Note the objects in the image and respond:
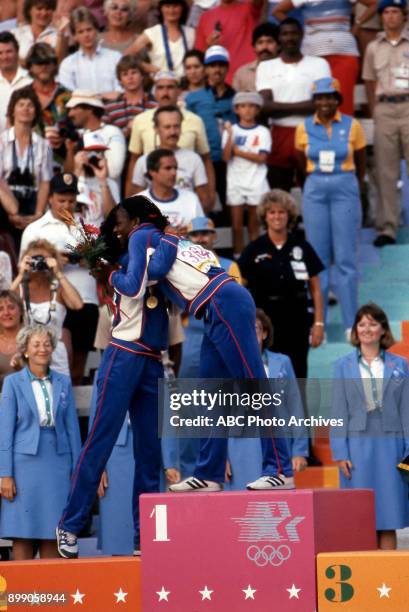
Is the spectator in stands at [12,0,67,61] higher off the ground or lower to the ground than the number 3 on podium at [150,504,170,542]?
higher

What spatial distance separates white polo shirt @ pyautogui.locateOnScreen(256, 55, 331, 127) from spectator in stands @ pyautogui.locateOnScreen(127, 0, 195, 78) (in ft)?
3.45

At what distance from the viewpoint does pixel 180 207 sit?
1260 cm

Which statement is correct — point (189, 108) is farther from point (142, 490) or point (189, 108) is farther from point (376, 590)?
point (376, 590)

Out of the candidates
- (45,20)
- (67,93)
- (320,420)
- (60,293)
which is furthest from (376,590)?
(45,20)

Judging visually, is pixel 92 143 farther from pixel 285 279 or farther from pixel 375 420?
pixel 375 420

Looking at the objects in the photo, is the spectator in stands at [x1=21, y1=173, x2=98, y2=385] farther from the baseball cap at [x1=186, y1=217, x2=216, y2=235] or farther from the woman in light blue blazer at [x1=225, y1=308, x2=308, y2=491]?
the woman in light blue blazer at [x1=225, y1=308, x2=308, y2=491]

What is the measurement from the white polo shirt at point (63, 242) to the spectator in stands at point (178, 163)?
1.17 meters

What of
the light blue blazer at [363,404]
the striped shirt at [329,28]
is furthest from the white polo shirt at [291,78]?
the light blue blazer at [363,404]

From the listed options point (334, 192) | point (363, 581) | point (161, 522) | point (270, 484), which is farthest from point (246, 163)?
point (363, 581)

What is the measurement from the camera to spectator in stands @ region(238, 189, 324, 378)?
1185 centimetres

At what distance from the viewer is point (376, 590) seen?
8.72 meters

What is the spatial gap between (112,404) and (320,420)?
1.21 metres

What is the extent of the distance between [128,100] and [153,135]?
794mm

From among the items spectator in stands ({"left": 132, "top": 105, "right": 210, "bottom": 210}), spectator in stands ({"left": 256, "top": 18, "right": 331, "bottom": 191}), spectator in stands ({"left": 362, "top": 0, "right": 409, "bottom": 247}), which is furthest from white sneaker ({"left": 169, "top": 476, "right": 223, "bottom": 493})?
spectator in stands ({"left": 256, "top": 18, "right": 331, "bottom": 191})
